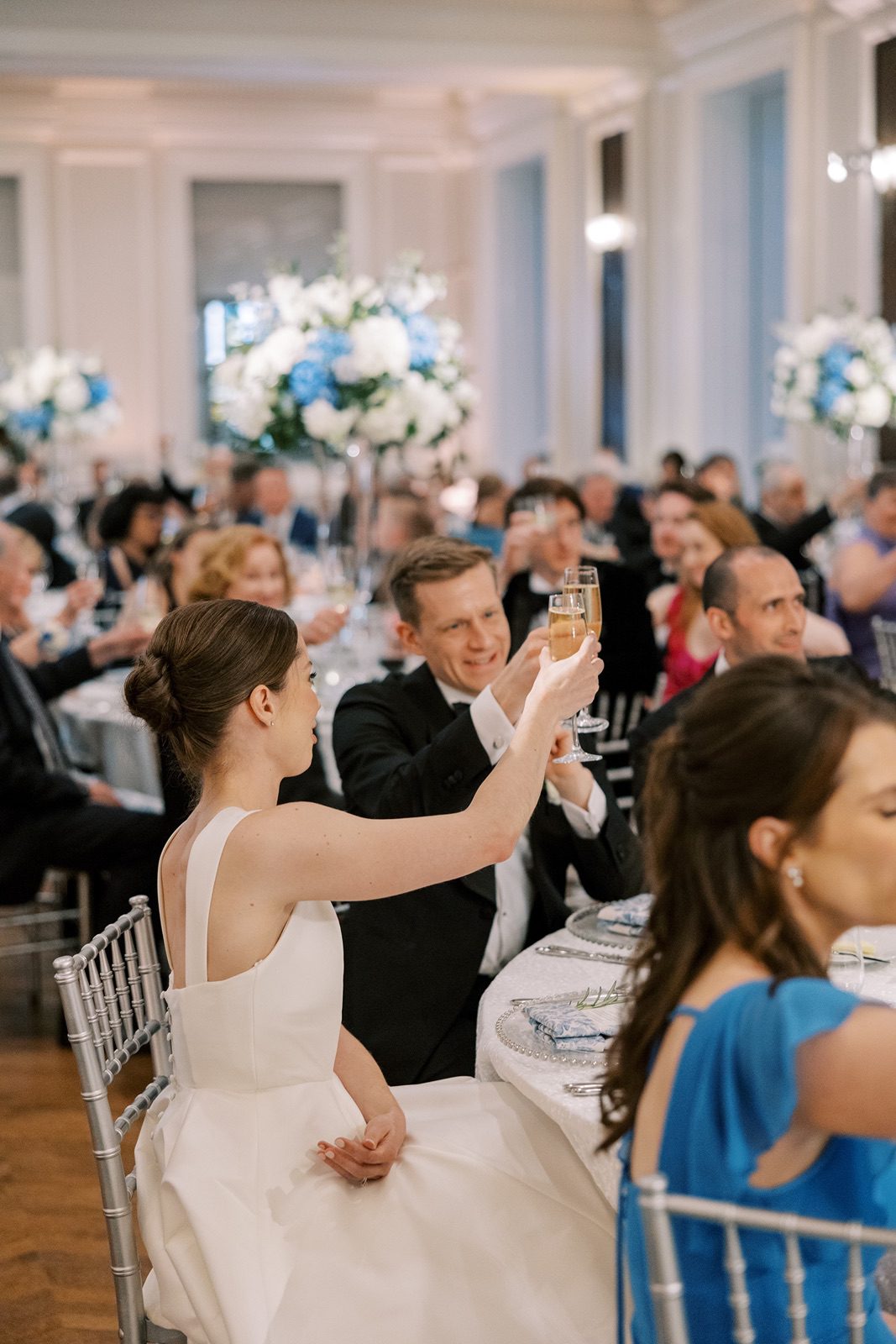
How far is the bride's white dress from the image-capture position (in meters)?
1.84

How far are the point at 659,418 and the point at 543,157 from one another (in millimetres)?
3047

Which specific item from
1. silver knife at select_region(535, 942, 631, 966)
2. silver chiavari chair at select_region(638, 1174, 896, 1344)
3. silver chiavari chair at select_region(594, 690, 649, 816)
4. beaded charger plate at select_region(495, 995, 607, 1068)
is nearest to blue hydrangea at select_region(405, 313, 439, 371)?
silver chiavari chair at select_region(594, 690, 649, 816)

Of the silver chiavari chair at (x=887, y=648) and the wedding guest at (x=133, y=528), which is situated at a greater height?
the wedding guest at (x=133, y=528)

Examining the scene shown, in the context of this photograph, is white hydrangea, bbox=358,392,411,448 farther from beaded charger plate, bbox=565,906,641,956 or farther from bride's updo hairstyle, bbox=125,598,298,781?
bride's updo hairstyle, bbox=125,598,298,781

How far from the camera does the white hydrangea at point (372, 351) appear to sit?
16.7 feet

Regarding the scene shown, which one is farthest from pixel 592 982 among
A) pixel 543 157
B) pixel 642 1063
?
pixel 543 157

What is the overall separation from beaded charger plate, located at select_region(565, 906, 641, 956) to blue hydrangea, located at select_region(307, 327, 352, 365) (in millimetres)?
2922

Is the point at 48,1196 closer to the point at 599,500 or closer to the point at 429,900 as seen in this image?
the point at 429,900

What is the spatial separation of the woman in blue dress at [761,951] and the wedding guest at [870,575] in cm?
430

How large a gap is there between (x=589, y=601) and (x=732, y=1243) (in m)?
1.27

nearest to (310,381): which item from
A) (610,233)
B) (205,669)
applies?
(205,669)

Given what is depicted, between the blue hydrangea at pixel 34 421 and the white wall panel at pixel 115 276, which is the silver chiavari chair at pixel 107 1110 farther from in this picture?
the white wall panel at pixel 115 276

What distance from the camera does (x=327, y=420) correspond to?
16.7 feet

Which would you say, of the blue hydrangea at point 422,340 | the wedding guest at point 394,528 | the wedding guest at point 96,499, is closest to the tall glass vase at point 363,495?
the blue hydrangea at point 422,340
